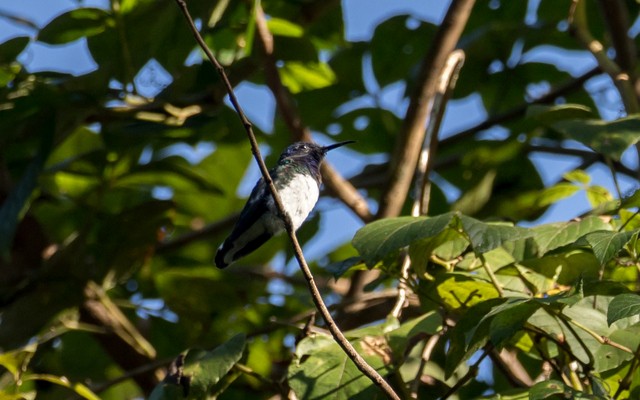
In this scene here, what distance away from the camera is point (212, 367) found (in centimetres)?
281

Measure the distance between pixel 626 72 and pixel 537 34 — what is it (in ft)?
1.96

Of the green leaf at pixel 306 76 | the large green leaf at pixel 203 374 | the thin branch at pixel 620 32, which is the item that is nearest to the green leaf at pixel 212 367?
the large green leaf at pixel 203 374

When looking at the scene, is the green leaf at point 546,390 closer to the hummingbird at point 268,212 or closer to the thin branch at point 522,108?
the hummingbird at point 268,212

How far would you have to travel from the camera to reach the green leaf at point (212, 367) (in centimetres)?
279

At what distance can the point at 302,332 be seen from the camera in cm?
294

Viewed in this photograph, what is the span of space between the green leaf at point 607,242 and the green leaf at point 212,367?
1.05 metres

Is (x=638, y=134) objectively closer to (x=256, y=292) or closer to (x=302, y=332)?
(x=302, y=332)

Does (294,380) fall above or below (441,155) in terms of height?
above

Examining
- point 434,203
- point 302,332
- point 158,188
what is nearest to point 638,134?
point 302,332

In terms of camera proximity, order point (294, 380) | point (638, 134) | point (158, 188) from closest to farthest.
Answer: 1. point (294, 380)
2. point (638, 134)
3. point (158, 188)

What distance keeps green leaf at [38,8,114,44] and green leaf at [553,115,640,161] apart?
1915 mm

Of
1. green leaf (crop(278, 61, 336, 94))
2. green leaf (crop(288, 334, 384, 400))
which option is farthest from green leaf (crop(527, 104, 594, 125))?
green leaf (crop(278, 61, 336, 94))

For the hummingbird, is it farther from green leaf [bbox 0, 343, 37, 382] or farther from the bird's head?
green leaf [bbox 0, 343, 37, 382]

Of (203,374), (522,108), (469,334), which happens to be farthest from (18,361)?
(522,108)
